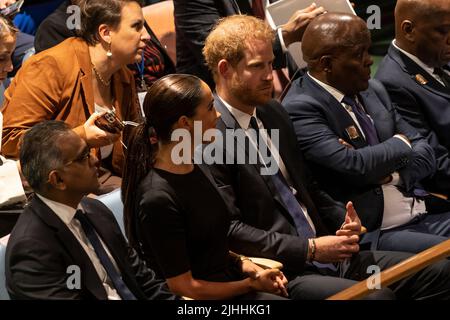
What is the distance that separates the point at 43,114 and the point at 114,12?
477mm

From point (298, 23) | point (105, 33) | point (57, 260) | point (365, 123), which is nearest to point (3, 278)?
point (57, 260)

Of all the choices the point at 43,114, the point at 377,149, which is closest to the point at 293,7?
the point at 377,149

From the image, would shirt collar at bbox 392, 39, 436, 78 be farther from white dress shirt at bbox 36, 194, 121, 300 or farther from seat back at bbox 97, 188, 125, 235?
white dress shirt at bbox 36, 194, 121, 300

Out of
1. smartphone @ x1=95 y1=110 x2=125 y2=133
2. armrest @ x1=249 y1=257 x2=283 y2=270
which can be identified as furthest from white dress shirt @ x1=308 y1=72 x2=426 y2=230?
smartphone @ x1=95 y1=110 x2=125 y2=133

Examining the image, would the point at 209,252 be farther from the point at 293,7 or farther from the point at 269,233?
the point at 293,7

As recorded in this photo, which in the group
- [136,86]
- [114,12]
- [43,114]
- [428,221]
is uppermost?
[114,12]

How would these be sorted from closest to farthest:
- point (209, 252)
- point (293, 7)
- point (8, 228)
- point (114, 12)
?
1. point (209, 252)
2. point (8, 228)
3. point (114, 12)
4. point (293, 7)

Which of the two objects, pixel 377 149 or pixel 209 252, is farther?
pixel 377 149

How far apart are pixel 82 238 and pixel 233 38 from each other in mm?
912

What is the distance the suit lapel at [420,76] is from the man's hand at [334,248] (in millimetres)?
930

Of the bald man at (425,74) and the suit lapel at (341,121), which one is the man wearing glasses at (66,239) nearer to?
the suit lapel at (341,121)

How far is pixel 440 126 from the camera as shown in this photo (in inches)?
138

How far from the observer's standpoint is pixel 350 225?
287cm

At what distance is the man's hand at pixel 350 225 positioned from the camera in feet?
9.43
